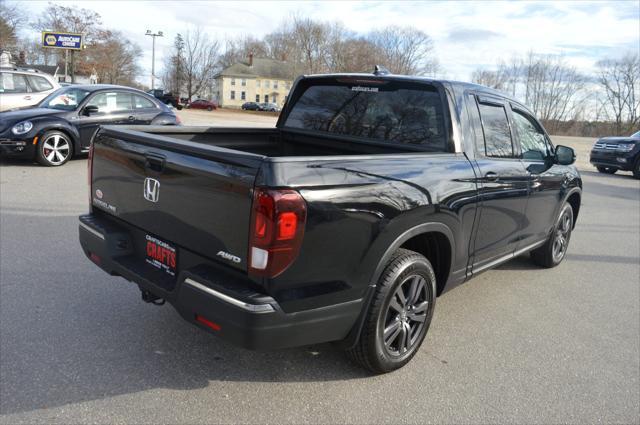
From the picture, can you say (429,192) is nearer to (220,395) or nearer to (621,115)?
(220,395)

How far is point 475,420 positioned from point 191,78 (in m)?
81.4

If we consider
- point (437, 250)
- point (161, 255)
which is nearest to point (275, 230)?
point (161, 255)

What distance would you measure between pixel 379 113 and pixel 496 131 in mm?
1013

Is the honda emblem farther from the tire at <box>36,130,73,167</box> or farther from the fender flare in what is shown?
the tire at <box>36,130,73,167</box>

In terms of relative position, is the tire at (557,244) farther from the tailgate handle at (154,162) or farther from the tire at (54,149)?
the tire at (54,149)

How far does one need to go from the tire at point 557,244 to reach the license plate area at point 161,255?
4.16m

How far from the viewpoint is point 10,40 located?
4991cm

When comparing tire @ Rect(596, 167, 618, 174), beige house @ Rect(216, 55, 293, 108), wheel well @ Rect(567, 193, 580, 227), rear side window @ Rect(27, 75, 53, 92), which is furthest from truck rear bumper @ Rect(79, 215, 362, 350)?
beige house @ Rect(216, 55, 293, 108)

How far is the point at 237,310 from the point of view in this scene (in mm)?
2379

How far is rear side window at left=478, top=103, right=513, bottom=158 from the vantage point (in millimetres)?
3961

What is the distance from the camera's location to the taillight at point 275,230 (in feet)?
7.61

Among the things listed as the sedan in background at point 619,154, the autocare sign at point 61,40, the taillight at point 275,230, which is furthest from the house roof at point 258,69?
the taillight at point 275,230

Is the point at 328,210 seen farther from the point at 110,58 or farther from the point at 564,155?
the point at 110,58

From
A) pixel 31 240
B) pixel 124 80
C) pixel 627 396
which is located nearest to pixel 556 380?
pixel 627 396
